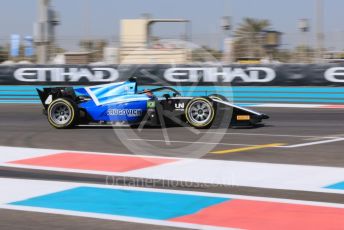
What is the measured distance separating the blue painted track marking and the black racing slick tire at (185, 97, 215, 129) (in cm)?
464

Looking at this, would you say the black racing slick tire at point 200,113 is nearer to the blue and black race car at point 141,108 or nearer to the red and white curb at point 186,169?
the blue and black race car at point 141,108

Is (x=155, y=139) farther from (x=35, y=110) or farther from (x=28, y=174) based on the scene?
(x=35, y=110)

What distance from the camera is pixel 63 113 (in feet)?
37.4

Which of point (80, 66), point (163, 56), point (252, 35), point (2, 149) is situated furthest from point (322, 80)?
point (2, 149)

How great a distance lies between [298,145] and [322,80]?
8.69m

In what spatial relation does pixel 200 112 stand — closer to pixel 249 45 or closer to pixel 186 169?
pixel 186 169

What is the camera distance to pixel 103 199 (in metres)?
5.86

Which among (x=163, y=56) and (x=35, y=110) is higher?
(x=163, y=56)

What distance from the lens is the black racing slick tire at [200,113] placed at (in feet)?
35.0

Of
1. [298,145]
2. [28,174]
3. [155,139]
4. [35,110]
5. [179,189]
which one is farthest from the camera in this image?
[35,110]

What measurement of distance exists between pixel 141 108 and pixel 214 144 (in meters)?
1.89

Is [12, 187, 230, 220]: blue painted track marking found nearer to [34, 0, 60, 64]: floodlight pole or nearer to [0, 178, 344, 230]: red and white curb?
[0, 178, 344, 230]: red and white curb

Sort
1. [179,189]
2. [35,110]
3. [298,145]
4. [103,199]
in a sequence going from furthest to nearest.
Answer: [35,110], [298,145], [179,189], [103,199]

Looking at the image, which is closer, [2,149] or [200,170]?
[200,170]
